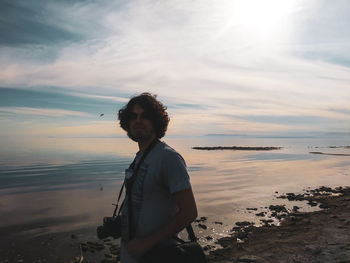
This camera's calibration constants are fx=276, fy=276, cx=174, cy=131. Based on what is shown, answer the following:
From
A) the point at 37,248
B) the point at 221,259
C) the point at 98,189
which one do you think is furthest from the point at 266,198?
the point at 37,248

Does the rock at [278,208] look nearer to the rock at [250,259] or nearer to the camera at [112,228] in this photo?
the rock at [250,259]

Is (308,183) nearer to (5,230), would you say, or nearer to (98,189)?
(98,189)

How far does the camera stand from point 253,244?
1165 cm

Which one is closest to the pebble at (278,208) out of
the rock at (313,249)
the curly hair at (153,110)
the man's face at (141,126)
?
the rock at (313,249)

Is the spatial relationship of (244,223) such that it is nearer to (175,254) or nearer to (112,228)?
(112,228)

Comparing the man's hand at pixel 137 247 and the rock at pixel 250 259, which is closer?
the man's hand at pixel 137 247

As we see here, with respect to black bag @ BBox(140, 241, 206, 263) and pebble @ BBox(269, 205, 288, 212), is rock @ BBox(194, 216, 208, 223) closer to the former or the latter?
pebble @ BBox(269, 205, 288, 212)

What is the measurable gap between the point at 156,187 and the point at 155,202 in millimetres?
186

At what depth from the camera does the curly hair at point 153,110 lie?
143 inches

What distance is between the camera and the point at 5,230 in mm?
14320

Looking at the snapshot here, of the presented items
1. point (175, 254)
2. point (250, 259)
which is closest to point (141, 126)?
point (175, 254)

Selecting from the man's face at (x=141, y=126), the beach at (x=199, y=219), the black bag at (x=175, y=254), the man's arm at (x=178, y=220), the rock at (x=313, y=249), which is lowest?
the beach at (x=199, y=219)

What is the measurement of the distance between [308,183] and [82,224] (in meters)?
23.4

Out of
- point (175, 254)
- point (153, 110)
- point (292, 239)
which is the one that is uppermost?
point (153, 110)
